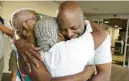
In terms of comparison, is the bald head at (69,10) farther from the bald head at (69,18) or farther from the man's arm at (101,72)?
the man's arm at (101,72)

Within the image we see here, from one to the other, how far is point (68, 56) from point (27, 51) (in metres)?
0.15

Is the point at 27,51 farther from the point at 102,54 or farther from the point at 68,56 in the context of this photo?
the point at 102,54

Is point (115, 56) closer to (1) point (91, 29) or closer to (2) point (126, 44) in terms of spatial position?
(2) point (126, 44)

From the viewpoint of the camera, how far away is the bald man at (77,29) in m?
0.78

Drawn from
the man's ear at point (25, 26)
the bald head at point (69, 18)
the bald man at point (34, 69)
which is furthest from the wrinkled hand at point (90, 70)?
the man's ear at point (25, 26)

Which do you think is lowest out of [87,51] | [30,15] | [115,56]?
[115,56]

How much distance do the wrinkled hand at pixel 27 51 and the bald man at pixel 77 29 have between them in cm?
12

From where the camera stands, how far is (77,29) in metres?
0.81

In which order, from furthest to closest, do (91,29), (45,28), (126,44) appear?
(126,44) < (91,29) < (45,28)

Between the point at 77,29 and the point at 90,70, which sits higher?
the point at 77,29

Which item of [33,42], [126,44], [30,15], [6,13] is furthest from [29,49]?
[126,44]

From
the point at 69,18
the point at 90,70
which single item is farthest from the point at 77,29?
the point at 90,70

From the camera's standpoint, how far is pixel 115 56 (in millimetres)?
8688

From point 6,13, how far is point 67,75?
4.81 m
